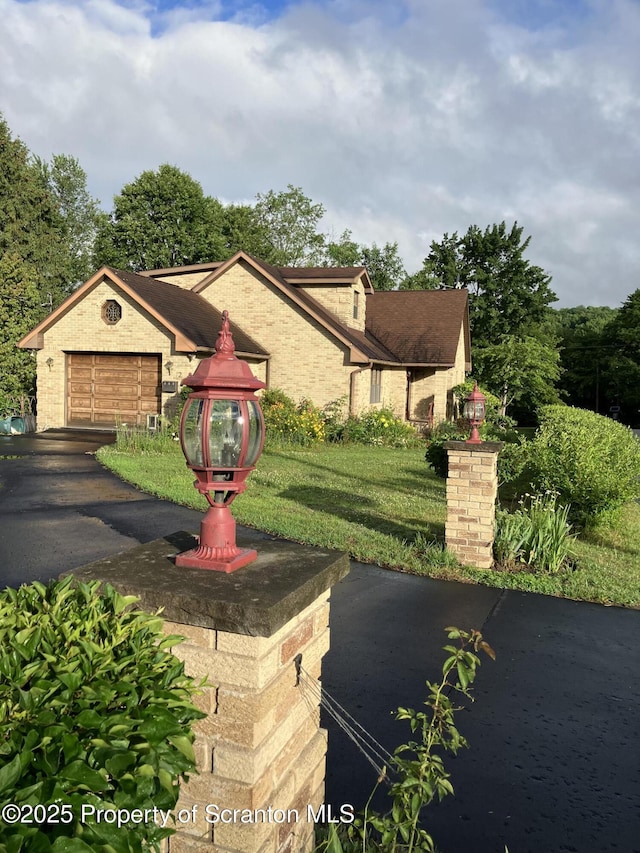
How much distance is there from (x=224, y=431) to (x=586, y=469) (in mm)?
7756

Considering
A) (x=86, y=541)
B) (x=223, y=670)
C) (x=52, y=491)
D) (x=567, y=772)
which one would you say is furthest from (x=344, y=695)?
(x=52, y=491)

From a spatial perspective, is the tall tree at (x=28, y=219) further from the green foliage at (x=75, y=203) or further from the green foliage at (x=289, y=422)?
the green foliage at (x=289, y=422)

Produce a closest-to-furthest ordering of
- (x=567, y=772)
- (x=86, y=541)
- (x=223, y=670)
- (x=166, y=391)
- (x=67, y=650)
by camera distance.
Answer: (x=67, y=650) < (x=223, y=670) < (x=567, y=772) < (x=86, y=541) < (x=166, y=391)

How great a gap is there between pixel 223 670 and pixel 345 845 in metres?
1.27

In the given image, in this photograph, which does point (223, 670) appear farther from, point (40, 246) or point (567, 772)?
point (40, 246)

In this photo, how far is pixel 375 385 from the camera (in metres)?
24.8

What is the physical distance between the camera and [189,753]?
1910 mm

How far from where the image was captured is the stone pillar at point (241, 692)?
232cm

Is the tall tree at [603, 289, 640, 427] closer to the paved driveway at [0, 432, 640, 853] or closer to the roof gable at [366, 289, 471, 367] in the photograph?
the roof gable at [366, 289, 471, 367]

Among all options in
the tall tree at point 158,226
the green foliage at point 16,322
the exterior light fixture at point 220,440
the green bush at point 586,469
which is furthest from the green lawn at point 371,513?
the tall tree at point 158,226

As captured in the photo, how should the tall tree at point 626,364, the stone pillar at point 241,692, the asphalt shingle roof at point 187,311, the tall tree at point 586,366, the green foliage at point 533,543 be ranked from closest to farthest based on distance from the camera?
the stone pillar at point 241,692
the green foliage at point 533,543
the asphalt shingle roof at point 187,311
the tall tree at point 626,364
the tall tree at point 586,366

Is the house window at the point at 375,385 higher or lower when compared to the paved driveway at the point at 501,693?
higher

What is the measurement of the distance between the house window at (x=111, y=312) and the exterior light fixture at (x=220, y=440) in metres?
20.0

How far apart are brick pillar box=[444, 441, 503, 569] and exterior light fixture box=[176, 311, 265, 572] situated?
17.3ft
